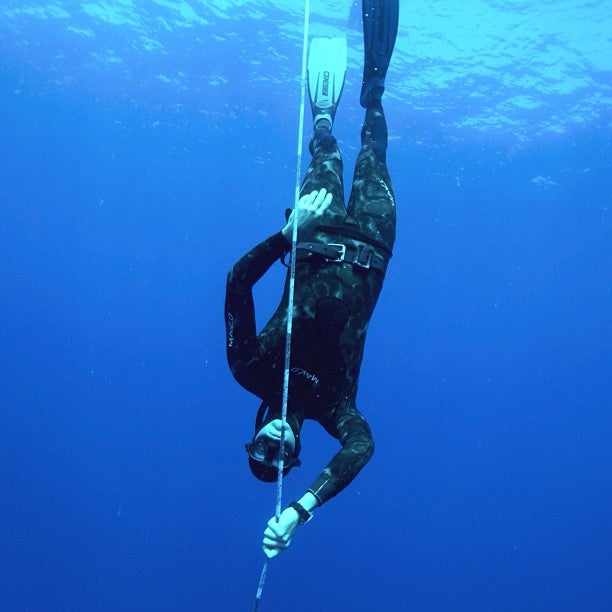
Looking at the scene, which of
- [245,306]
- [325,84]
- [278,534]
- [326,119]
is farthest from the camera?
[325,84]

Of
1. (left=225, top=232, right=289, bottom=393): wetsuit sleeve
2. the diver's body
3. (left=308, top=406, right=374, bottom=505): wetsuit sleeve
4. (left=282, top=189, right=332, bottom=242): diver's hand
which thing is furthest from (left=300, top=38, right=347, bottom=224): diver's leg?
(left=308, top=406, right=374, bottom=505): wetsuit sleeve

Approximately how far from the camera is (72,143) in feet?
87.7

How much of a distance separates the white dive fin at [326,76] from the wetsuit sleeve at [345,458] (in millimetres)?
3390

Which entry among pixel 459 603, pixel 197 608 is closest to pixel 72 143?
pixel 197 608

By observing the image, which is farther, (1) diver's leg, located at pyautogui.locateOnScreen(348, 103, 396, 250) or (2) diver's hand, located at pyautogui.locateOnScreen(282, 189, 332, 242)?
(1) diver's leg, located at pyautogui.locateOnScreen(348, 103, 396, 250)

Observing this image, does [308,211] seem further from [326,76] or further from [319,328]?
[326,76]

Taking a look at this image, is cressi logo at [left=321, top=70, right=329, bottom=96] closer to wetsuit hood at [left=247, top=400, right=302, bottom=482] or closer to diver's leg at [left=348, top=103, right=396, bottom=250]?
diver's leg at [left=348, top=103, right=396, bottom=250]

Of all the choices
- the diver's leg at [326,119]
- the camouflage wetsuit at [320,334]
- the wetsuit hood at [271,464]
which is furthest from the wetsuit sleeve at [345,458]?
the diver's leg at [326,119]

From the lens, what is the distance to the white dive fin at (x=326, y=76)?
6.09m

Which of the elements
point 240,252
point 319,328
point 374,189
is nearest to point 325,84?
point 374,189

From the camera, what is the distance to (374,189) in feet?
17.1

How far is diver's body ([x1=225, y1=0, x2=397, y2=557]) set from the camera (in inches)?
152

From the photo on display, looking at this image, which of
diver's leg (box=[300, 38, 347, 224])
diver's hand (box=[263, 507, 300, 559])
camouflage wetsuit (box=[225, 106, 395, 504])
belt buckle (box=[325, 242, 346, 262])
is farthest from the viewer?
diver's leg (box=[300, 38, 347, 224])

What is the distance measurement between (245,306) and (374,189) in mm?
1998
